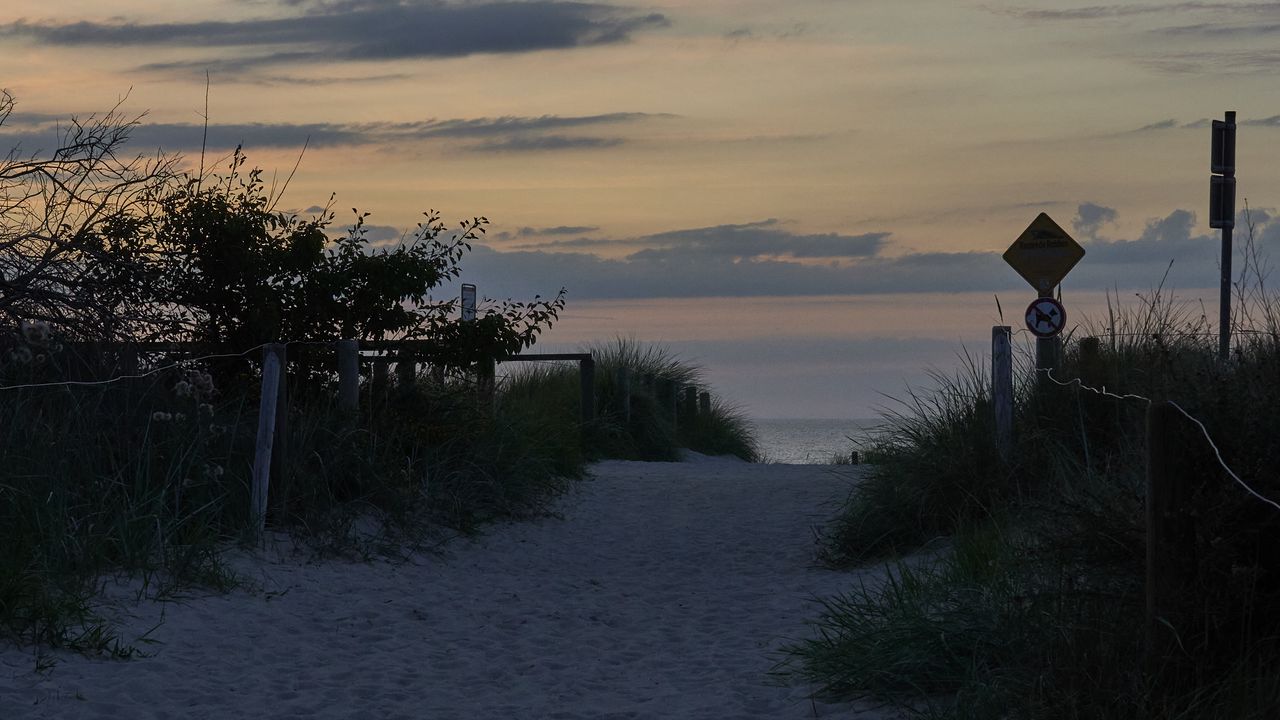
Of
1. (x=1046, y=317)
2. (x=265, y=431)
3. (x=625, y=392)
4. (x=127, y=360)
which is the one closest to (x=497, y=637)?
(x=265, y=431)

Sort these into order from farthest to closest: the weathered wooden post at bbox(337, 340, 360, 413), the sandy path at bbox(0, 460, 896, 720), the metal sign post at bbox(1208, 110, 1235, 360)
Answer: the metal sign post at bbox(1208, 110, 1235, 360) → the weathered wooden post at bbox(337, 340, 360, 413) → the sandy path at bbox(0, 460, 896, 720)

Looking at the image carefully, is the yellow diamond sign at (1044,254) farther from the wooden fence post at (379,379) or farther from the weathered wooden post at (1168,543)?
the weathered wooden post at (1168,543)

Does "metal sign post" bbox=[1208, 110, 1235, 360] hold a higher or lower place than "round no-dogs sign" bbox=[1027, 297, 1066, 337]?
higher

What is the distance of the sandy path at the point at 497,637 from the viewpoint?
636cm

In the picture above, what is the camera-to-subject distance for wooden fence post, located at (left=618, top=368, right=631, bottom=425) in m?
20.2

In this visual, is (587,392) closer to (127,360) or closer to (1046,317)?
(1046,317)

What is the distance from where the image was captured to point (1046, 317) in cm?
1181

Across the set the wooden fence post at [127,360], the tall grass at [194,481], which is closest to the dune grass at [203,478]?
the tall grass at [194,481]

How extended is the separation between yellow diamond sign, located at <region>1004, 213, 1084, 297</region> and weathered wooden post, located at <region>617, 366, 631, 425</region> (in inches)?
335

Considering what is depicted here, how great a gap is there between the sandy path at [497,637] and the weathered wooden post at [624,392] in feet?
24.5

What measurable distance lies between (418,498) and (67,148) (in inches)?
160

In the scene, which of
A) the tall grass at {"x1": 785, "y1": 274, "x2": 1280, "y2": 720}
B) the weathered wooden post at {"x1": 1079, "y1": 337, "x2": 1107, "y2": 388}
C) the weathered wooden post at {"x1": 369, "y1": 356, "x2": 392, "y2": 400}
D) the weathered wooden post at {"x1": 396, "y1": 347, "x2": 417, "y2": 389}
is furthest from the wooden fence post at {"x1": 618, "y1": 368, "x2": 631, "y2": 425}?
the tall grass at {"x1": 785, "y1": 274, "x2": 1280, "y2": 720}

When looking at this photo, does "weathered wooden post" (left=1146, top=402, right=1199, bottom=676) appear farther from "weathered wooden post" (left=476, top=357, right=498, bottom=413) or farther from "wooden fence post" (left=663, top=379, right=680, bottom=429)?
"wooden fence post" (left=663, top=379, right=680, bottom=429)

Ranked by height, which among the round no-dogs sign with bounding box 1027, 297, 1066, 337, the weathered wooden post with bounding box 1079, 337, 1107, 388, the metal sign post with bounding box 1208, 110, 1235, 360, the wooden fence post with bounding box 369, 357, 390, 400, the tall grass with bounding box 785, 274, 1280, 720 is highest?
the metal sign post with bounding box 1208, 110, 1235, 360
